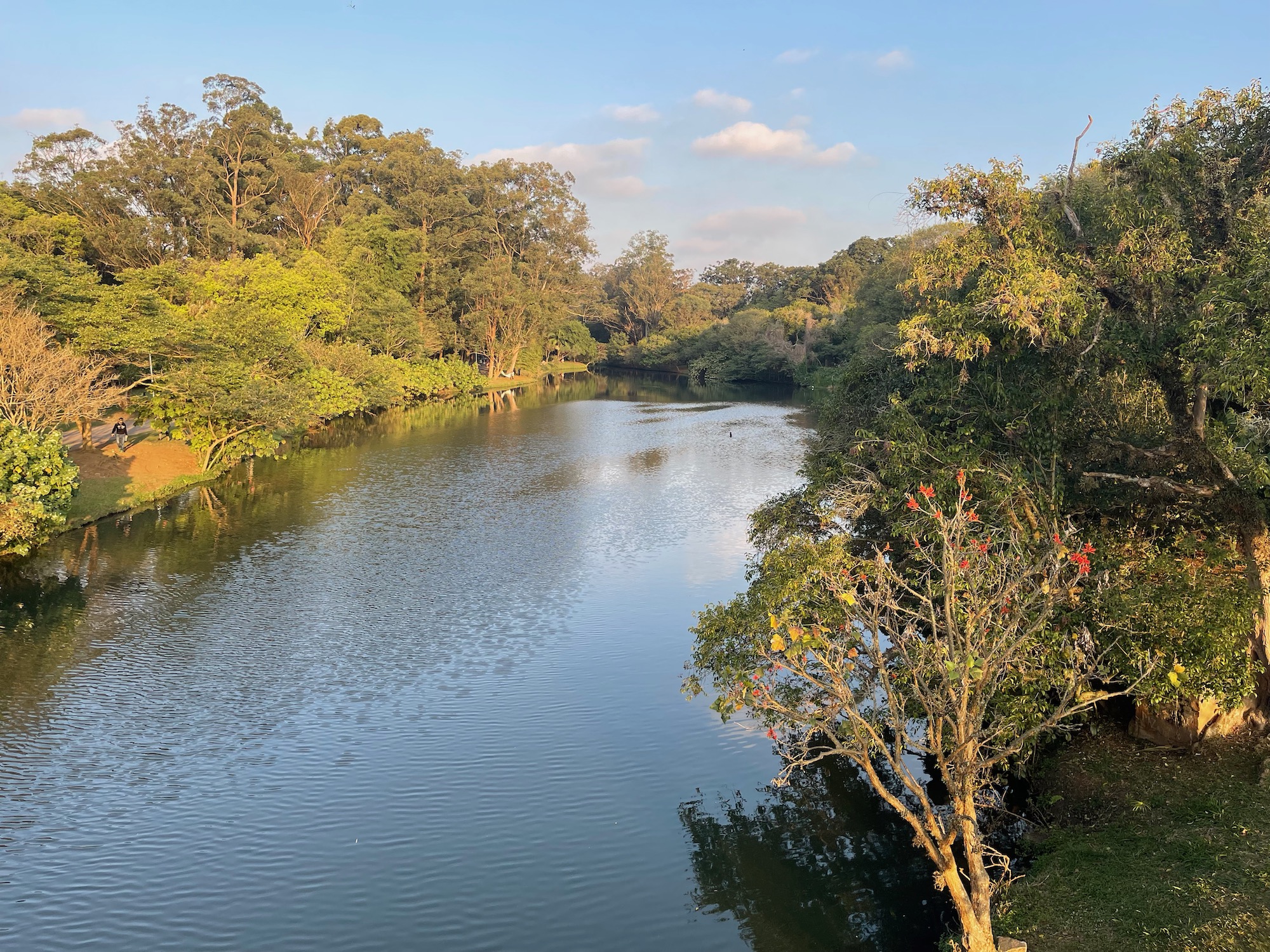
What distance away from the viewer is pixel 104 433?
143ft

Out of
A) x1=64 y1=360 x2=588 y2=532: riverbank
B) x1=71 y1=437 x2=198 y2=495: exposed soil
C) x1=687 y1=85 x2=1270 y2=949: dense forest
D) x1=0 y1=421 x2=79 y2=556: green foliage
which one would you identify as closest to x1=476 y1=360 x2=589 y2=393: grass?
x1=71 y1=437 x2=198 y2=495: exposed soil

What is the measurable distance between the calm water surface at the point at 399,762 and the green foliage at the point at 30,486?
154cm

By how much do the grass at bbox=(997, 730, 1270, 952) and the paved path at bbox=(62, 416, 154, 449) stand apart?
3854 cm

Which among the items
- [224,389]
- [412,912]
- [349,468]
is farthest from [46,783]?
[349,468]

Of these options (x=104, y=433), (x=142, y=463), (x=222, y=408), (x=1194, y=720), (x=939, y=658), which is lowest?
(x=1194, y=720)

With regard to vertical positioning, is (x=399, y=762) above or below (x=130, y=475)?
below

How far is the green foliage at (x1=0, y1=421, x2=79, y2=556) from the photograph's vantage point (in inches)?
956

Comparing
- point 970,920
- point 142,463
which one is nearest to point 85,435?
point 142,463

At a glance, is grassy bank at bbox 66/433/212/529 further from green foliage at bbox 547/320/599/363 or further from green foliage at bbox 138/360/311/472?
green foliage at bbox 547/320/599/363

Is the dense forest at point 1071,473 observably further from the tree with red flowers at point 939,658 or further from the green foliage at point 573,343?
the green foliage at point 573,343

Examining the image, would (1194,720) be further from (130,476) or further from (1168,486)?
(130,476)

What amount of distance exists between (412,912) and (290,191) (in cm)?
7111

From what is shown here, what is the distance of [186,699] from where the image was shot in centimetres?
1870

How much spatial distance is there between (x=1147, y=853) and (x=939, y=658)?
462cm
